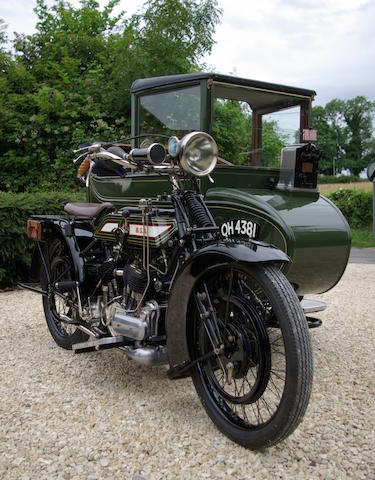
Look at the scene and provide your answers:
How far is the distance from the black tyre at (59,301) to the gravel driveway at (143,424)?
128 mm

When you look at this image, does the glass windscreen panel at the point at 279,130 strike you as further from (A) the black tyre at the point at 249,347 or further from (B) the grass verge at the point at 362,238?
(B) the grass verge at the point at 362,238

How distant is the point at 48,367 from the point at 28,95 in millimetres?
8014

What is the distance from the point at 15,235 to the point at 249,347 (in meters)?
4.54

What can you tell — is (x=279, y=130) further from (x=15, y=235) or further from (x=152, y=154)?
(x=15, y=235)

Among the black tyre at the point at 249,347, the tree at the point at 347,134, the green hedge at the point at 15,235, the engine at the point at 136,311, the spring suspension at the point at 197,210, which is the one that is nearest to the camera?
the black tyre at the point at 249,347

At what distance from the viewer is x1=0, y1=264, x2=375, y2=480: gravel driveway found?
235 cm

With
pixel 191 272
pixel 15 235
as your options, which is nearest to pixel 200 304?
pixel 191 272

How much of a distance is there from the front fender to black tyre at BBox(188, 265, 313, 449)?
5 cm

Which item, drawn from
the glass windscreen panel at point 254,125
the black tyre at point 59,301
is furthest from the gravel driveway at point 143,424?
the glass windscreen panel at point 254,125

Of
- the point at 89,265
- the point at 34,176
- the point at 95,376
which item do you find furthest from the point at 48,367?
the point at 34,176

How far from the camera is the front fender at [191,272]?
7.93ft

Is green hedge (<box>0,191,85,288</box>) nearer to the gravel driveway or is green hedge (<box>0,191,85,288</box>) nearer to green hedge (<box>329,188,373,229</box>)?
the gravel driveway

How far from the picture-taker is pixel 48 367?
3.67 metres

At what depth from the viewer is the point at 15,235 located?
6.26 m
